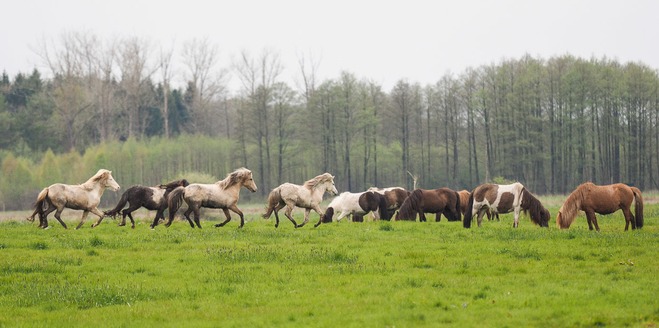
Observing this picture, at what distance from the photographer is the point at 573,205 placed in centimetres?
1659

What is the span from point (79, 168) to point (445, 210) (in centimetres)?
4685

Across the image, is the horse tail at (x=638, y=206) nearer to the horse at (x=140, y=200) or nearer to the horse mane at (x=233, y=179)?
the horse mane at (x=233, y=179)

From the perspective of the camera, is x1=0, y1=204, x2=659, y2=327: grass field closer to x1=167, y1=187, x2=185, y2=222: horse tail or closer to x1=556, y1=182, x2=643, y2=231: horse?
x1=556, y1=182, x2=643, y2=231: horse

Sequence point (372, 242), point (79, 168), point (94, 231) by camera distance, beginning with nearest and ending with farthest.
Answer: point (372, 242)
point (94, 231)
point (79, 168)

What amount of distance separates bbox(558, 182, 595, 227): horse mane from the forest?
43.6 m

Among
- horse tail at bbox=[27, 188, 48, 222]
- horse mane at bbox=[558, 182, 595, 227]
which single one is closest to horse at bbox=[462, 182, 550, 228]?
horse mane at bbox=[558, 182, 595, 227]

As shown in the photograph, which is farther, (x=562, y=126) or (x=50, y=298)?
(x=562, y=126)

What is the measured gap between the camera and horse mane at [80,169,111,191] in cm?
1853

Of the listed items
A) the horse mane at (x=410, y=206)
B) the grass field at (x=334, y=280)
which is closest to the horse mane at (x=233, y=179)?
the grass field at (x=334, y=280)

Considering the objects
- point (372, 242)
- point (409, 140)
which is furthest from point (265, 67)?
point (372, 242)

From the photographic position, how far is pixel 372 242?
1437 centimetres

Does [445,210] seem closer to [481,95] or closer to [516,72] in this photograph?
[481,95]

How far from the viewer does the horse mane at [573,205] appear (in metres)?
16.4

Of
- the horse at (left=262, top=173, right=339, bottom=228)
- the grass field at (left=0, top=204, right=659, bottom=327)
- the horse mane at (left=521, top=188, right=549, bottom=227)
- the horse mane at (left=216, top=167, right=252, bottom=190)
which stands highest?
the horse mane at (left=216, top=167, right=252, bottom=190)
